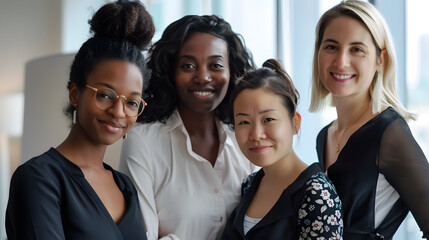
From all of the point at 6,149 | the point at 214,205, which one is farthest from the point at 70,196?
the point at 6,149

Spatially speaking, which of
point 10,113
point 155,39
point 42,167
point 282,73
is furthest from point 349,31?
point 10,113

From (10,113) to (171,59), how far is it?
6.27 ft

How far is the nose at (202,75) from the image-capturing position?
5.77ft

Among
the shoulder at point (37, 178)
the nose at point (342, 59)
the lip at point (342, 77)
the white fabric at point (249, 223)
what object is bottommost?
the white fabric at point (249, 223)

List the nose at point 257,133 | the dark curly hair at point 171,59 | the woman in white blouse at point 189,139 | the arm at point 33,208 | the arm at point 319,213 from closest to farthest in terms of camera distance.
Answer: the arm at point 33,208 → the arm at point 319,213 → the nose at point 257,133 → the woman in white blouse at point 189,139 → the dark curly hair at point 171,59

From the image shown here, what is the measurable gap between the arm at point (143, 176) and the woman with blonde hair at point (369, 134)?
23.1 inches

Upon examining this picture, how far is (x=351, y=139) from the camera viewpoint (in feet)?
5.36

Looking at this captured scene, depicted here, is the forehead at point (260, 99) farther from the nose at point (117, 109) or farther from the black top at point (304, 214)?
the nose at point (117, 109)

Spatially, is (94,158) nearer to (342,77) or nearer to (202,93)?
(202,93)

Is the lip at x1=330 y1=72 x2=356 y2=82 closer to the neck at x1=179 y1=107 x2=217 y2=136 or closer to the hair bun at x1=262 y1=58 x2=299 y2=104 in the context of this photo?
the hair bun at x1=262 y1=58 x2=299 y2=104

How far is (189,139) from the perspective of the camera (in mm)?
1833

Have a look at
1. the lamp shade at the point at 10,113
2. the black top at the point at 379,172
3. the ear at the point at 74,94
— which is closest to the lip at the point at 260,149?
the black top at the point at 379,172

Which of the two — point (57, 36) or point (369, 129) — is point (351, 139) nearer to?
point (369, 129)

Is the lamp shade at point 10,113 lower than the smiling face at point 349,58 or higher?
lower
